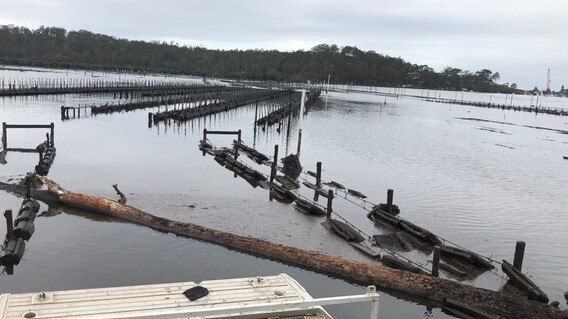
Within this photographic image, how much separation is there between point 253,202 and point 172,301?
60.5 ft

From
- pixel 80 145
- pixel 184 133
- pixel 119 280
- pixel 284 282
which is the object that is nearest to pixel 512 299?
pixel 284 282

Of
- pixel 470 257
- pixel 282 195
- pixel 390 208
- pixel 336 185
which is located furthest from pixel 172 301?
pixel 336 185

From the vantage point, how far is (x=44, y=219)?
20.8m

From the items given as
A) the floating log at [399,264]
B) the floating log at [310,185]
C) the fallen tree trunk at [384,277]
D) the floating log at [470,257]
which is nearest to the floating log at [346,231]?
the floating log at [399,264]

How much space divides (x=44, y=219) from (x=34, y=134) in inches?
1059

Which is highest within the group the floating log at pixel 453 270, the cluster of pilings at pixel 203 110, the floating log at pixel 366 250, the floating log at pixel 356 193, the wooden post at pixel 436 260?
the cluster of pilings at pixel 203 110

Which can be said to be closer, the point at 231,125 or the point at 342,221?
the point at 342,221

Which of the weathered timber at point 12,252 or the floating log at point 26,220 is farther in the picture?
the floating log at point 26,220

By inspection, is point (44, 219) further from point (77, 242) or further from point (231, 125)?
point (231, 125)

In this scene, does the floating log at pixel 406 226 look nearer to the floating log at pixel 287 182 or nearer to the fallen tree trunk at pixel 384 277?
the fallen tree trunk at pixel 384 277

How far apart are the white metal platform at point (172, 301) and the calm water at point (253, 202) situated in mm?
5876

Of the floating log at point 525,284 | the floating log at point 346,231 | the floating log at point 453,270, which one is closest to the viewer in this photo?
the floating log at point 525,284

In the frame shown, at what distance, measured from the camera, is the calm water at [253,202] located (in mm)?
16766

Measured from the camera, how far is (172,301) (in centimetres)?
888
